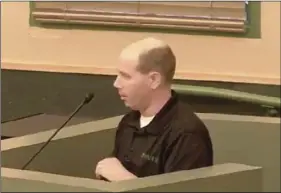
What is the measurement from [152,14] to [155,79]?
117 cm

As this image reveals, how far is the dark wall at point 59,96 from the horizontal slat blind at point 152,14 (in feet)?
0.69

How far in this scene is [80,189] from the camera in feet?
4.55

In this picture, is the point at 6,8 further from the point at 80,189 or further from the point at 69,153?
the point at 80,189

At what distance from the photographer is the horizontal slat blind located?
2879mm

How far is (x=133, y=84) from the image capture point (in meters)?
1.86

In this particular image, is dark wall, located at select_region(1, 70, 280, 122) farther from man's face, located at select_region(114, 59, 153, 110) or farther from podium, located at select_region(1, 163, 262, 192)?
podium, located at select_region(1, 163, 262, 192)

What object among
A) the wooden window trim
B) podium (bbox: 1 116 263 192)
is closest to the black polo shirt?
podium (bbox: 1 116 263 192)

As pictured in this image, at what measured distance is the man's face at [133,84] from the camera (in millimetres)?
1846

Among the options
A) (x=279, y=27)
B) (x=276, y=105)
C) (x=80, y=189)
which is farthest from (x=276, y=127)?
(x=80, y=189)

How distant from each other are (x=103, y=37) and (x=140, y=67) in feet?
4.16

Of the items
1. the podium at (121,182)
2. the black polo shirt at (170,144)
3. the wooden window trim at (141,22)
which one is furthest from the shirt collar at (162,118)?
the wooden window trim at (141,22)

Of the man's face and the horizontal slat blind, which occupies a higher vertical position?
the horizontal slat blind

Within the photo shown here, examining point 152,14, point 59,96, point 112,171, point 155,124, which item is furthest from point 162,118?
point 59,96

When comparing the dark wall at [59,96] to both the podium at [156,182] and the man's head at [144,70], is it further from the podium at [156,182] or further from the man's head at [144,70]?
the podium at [156,182]
